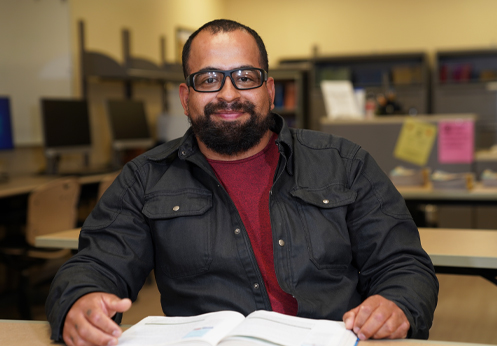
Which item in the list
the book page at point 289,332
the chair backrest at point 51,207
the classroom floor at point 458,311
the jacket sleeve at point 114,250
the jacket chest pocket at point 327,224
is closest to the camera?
the book page at point 289,332

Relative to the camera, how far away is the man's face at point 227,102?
140cm

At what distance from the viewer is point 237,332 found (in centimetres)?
93

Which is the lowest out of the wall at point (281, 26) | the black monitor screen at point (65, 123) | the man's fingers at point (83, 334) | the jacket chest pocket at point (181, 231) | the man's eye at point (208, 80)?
the man's fingers at point (83, 334)

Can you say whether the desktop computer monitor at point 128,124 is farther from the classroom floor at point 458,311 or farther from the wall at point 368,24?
the wall at point 368,24

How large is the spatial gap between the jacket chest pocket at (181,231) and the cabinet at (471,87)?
595cm

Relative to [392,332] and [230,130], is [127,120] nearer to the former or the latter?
[230,130]

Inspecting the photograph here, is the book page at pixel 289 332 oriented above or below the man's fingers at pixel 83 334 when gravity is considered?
above

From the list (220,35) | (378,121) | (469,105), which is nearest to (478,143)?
(469,105)

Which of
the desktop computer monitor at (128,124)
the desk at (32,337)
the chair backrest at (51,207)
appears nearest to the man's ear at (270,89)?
the desk at (32,337)

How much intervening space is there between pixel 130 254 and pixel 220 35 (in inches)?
23.3

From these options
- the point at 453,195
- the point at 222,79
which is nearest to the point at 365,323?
the point at 222,79

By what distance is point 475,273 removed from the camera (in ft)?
5.60

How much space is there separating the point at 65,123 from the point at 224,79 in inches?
134

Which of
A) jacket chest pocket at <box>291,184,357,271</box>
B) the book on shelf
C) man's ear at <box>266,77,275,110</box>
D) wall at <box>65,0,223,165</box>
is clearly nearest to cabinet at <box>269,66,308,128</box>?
the book on shelf
